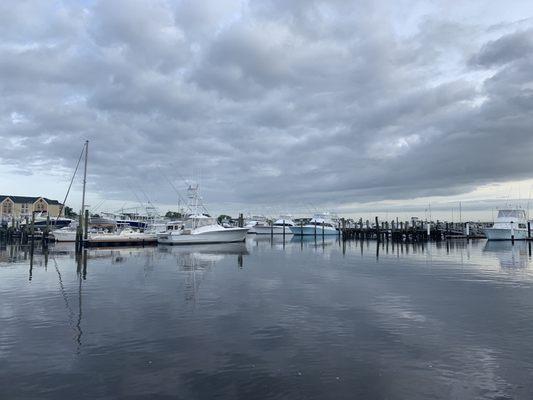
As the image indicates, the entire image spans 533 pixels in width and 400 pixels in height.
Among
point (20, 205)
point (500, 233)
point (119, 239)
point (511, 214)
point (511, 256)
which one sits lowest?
point (511, 256)

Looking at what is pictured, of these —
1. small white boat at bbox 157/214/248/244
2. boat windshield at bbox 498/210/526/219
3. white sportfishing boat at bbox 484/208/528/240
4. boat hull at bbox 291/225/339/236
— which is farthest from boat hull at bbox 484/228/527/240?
small white boat at bbox 157/214/248/244

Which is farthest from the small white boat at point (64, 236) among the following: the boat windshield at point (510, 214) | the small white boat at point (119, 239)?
the boat windshield at point (510, 214)

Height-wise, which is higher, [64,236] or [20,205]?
[20,205]

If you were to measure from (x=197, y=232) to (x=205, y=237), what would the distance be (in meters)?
1.55

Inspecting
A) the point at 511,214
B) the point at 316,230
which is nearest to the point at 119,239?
the point at 316,230

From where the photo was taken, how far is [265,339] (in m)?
13.9

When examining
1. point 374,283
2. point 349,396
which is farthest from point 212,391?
point 374,283

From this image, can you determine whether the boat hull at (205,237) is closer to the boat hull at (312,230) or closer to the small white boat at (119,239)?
the small white boat at (119,239)

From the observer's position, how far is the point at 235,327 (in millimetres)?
15461

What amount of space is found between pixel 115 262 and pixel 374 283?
24.8m

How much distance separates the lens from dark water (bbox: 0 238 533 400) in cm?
1019

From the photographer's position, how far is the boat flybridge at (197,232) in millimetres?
69188

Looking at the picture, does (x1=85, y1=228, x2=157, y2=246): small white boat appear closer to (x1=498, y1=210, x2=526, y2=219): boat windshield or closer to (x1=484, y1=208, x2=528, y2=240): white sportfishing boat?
(x1=484, y1=208, x2=528, y2=240): white sportfishing boat

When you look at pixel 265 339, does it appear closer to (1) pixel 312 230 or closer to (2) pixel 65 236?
(2) pixel 65 236
